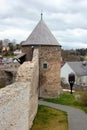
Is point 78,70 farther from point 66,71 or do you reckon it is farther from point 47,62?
point 47,62

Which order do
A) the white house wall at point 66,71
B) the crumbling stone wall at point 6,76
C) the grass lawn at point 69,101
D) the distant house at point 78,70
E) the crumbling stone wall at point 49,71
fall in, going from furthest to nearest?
the white house wall at point 66,71
the distant house at point 78,70
the crumbling stone wall at point 6,76
the crumbling stone wall at point 49,71
the grass lawn at point 69,101

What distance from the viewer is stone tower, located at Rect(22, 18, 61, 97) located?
26.4m

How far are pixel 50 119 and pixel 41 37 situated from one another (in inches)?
370

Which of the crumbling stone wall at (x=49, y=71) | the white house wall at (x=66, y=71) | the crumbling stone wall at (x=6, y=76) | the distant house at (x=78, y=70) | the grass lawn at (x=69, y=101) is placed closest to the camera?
the grass lawn at (x=69, y=101)

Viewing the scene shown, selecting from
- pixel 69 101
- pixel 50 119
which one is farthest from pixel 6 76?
pixel 50 119

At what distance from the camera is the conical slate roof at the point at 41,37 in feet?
87.5

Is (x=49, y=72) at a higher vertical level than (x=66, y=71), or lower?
lower

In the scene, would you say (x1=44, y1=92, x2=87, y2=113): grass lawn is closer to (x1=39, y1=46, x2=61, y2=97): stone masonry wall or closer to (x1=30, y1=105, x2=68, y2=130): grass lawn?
(x1=39, y1=46, x2=61, y2=97): stone masonry wall

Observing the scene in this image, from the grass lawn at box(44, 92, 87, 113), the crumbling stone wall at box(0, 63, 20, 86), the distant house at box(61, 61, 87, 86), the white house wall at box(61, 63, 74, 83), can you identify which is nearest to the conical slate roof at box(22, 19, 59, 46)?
the crumbling stone wall at box(0, 63, 20, 86)

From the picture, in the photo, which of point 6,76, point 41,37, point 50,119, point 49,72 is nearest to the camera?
point 50,119

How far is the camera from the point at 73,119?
64.8 ft

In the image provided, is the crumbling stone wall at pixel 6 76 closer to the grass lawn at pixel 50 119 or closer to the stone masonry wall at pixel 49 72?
the stone masonry wall at pixel 49 72

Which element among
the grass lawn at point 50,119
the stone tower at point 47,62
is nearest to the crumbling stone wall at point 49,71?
the stone tower at point 47,62

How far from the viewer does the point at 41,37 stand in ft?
88.9
